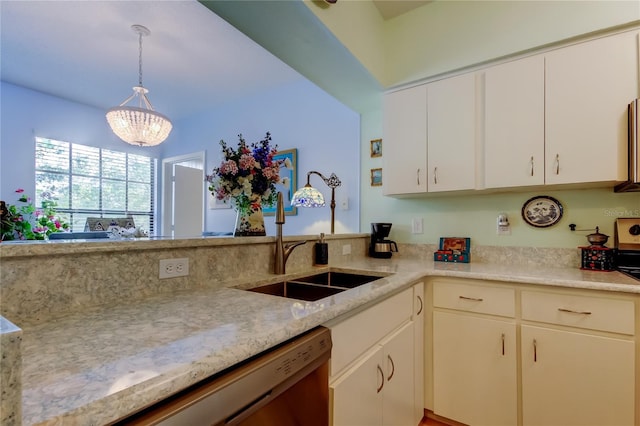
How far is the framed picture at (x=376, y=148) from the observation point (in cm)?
256

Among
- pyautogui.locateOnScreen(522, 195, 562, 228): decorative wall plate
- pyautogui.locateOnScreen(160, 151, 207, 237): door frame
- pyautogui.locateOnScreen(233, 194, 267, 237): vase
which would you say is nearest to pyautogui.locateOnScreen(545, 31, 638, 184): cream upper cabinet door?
pyautogui.locateOnScreen(522, 195, 562, 228): decorative wall plate

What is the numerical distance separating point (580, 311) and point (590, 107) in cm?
108

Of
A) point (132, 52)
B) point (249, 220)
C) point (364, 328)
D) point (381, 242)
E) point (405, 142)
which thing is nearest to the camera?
point (364, 328)

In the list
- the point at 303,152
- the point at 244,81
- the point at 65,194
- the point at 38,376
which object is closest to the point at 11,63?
the point at 65,194

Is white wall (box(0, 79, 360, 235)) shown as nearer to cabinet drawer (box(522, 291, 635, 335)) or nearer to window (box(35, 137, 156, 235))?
window (box(35, 137, 156, 235))

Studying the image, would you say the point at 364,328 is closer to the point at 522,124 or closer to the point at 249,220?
the point at 249,220

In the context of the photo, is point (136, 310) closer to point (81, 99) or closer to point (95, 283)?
point (95, 283)

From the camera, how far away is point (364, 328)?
1.11 meters

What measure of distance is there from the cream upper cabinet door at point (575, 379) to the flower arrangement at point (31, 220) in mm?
4577

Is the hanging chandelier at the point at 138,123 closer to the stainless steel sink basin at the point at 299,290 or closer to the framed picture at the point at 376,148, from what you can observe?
the framed picture at the point at 376,148

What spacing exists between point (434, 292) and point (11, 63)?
4.81 m

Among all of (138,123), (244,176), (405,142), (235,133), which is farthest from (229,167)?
(235,133)

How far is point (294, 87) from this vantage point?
11.1ft

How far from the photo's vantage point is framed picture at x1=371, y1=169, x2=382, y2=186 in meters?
2.57
